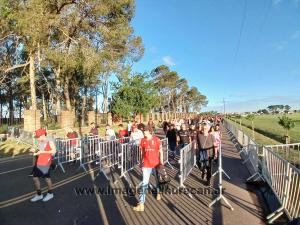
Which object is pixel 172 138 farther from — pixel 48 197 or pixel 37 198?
pixel 37 198

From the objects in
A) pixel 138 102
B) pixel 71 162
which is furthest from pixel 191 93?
pixel 71 162

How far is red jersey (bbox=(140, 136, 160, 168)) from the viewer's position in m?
7.57

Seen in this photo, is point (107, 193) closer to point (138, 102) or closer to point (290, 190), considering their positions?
point (290, 190)

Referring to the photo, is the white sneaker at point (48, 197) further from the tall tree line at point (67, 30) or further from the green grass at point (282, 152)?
the tall tree line at point (67, 30)

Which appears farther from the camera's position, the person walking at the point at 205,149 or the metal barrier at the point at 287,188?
the person walking at the point at 205,149

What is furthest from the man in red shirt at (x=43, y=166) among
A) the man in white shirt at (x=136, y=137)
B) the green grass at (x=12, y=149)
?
the green grass at (x=12, y=149)

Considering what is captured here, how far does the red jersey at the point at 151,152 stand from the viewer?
7574 mm

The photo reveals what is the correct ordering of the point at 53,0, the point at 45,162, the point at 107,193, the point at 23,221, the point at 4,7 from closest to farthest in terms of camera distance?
the point at 23,221 → the point at 45,162 → the point at 107,193 → the point at 4,7 → the point at 53,0

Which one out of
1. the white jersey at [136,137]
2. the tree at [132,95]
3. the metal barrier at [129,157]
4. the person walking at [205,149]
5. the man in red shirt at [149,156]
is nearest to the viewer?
the man in red shirt at [149,156]

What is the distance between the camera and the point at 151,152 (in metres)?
7.64

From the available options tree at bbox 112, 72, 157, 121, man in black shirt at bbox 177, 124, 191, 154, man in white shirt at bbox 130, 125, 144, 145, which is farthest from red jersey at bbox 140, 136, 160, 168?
tree at bbox 112, 72, 157, 121

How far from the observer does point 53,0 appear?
26.4m

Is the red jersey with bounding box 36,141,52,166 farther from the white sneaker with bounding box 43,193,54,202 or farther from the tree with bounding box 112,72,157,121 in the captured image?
the tree with bounding box 112,72,157,121

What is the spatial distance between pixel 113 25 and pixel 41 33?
338 inches
